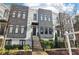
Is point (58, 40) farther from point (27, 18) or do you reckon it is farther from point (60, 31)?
point (27, 18)

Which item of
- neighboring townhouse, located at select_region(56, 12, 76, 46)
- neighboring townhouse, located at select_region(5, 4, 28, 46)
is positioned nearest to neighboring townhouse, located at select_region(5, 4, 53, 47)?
neighboring townhouse, located at select_region(5, 4, 28, 46)

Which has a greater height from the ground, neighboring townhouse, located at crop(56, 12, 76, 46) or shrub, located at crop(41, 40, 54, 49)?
neighboring townhouse, located at crop(56, 12, 76, 46)

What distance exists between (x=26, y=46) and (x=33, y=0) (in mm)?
713

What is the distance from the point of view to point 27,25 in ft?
8.68

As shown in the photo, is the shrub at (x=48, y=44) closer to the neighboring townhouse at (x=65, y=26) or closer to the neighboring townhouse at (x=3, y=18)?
the neighboring townhouse at (x=65, y=26)

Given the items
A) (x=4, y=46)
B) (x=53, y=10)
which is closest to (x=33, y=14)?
(x=53, y=10)

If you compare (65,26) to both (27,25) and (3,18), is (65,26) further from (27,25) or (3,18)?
(3,18)

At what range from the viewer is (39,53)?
8.27 ft

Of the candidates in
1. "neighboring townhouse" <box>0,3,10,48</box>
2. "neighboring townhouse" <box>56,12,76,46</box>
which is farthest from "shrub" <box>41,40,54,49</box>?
"neighboring townhouse" <box>0,3,10,48</box>

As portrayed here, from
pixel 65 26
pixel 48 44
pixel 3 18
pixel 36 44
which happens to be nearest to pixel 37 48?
pixel 36 44

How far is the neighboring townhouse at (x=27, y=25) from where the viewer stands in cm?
260

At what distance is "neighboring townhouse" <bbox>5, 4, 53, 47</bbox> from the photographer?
260cm

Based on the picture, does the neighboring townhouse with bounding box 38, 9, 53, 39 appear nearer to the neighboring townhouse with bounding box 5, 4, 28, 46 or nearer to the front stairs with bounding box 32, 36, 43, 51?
the front stairs with bounding box 32, 36, 43, 51

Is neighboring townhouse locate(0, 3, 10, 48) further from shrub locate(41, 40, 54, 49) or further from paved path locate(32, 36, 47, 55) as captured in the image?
shrub locate(41, 40, 54, 49)
